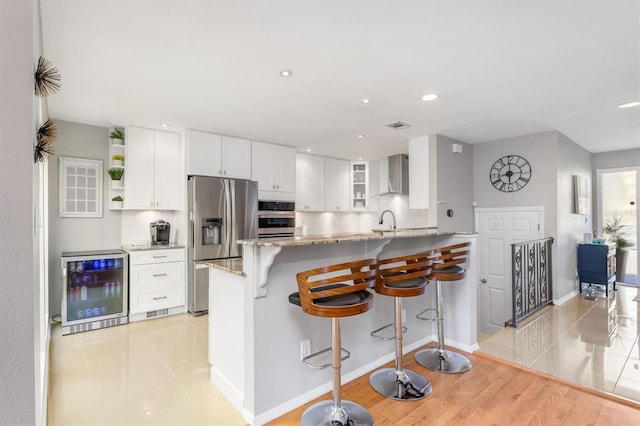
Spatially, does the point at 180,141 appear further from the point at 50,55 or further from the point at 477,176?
the point at 477,176

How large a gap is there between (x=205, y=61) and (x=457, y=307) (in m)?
3.06

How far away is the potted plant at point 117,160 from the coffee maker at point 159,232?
88 cm

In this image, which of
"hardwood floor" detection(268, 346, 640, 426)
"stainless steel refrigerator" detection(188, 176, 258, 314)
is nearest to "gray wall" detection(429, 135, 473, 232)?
"hardwood floor" detection(268, 346, 640, 426)

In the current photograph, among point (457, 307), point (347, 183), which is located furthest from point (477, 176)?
point (457, 307)

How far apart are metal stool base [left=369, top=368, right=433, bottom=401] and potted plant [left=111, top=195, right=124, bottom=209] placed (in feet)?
12.2

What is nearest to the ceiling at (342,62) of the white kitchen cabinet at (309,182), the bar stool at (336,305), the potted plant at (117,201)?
the potted plant at (117,201)

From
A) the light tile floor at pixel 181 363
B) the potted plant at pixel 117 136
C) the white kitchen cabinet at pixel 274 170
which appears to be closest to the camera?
the light tile floor at pixel 181 363

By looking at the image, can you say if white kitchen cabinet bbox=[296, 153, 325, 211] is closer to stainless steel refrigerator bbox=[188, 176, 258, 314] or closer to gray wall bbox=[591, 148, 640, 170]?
stainless steel refrigerator bbox=[188, 176, 258, 314]

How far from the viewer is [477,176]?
5.27 meters

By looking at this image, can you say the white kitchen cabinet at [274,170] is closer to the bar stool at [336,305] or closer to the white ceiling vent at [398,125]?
the white ceiling vent at [398,125]

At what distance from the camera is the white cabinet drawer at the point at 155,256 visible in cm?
396

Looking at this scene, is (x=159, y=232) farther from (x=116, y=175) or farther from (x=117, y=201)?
(x=116, y=175)

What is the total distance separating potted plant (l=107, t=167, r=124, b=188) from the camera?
4059mm

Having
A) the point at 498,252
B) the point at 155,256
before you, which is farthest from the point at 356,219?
the point at 155,256
